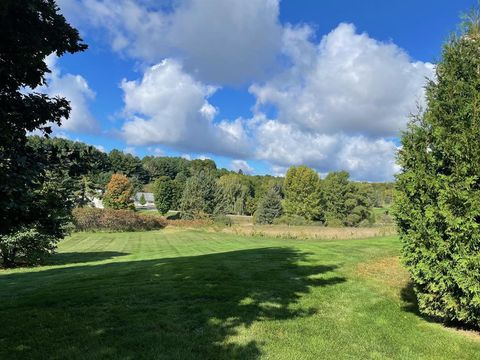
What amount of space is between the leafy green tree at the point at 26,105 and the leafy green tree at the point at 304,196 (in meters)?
75.2

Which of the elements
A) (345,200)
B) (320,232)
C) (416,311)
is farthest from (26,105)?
(345,200)

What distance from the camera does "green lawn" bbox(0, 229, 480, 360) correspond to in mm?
6574

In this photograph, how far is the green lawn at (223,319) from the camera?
21.6 feet

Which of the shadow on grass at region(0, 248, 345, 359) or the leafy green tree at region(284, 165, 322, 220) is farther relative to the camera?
the leafy green tree at region(284, 165, 322, 220)

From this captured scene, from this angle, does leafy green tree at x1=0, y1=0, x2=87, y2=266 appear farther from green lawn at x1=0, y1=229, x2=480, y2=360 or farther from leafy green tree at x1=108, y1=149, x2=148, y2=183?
leafy green tree at x1=108, y1=149, x2=148, y2=183

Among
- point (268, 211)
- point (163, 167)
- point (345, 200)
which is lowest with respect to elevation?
point (268, 211)

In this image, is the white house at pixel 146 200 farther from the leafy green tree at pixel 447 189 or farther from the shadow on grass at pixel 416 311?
the leafy green tree at pixel 447 189

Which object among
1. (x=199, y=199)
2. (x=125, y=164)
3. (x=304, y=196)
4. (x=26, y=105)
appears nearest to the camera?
(x=26, y=105)

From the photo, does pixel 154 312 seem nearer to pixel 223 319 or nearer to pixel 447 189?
pixel 223 319

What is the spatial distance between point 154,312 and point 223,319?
1488 mm

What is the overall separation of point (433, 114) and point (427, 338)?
4.40 metres

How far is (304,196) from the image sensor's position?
8294 cm

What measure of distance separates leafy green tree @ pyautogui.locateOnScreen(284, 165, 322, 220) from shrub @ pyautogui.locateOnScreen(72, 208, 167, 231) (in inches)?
1277

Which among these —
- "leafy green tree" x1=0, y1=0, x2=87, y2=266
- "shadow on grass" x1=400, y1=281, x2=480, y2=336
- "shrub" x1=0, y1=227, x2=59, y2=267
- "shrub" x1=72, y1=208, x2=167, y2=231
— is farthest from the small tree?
"leafy green tree" x1=0, y1=0, x2=87, y2=266
